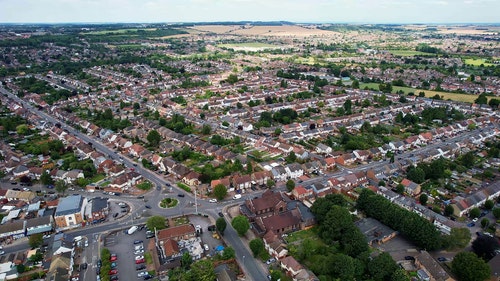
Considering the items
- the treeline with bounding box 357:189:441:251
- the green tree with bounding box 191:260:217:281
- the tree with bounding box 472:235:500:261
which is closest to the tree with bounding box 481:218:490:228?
the tree with bounding box 472:235:500:261

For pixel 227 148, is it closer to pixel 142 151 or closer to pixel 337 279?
pixel 142 151

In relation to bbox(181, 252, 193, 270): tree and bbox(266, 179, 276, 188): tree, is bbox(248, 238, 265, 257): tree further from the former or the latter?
bbox(266, 179, 276, 188): tree

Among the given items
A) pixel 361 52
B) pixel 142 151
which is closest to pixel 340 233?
pixel 142 151

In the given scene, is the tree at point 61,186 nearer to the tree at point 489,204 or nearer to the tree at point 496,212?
the tree at point 496,212

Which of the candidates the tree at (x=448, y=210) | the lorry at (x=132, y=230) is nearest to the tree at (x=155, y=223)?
the lorry at (x=132, y=230)

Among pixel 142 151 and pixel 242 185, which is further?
pixel 142 151

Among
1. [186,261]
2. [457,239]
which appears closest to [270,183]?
[186,261]
